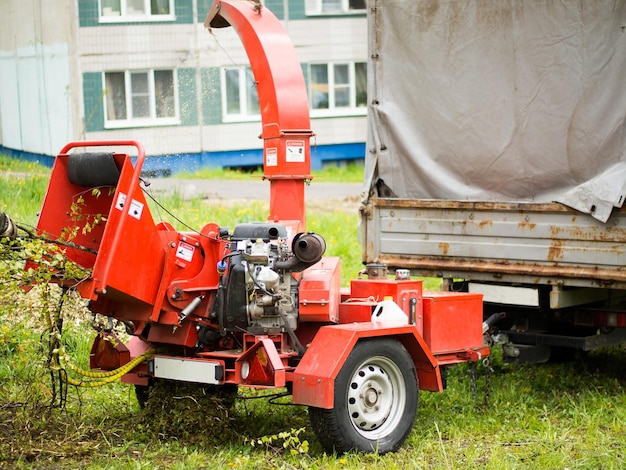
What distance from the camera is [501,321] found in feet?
28.8

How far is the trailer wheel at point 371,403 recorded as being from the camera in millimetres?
6438

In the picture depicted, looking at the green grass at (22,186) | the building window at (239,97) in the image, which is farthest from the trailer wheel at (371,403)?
the building window at (239,97)

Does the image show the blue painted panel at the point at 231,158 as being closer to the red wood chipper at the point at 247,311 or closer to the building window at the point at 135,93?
the building window at the point at 135,93

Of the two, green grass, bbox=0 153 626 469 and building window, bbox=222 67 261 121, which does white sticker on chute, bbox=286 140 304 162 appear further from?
building window, bbox=222 67 261 121

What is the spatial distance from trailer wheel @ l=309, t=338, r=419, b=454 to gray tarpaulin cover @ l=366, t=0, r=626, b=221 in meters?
1.94

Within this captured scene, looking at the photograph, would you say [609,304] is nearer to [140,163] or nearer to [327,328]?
[327,328]

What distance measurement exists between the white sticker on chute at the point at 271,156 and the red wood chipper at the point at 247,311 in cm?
64

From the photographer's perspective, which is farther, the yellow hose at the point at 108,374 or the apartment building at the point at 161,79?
the apartment building at the point at 161,79

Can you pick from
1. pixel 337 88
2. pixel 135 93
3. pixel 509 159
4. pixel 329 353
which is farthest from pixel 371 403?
pixel 337 88

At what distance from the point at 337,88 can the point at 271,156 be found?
65.5ft

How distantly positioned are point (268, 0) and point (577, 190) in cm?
1717

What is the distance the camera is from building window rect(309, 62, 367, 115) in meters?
27.0

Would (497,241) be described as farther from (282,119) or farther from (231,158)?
(231,158)

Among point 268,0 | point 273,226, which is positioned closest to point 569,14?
point 273,226
